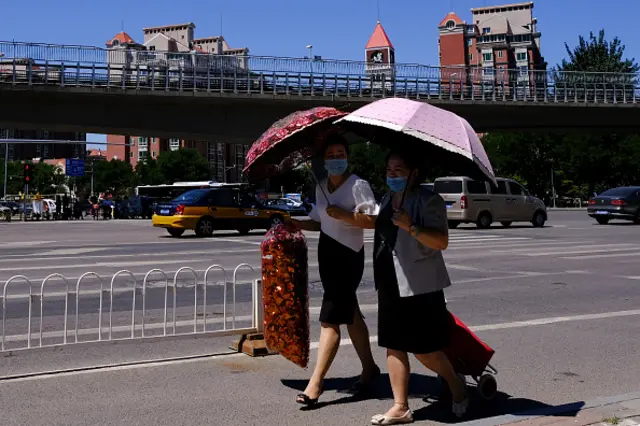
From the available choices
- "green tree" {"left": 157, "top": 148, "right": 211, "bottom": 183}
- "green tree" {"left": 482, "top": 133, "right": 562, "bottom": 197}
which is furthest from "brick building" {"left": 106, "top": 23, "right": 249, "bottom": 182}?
"green tree" {"left": 482, "top": 133, "right": 562, "bottom": 197}

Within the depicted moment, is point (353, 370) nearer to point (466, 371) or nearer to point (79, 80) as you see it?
point (466, 371)

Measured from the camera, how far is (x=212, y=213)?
23719 mm

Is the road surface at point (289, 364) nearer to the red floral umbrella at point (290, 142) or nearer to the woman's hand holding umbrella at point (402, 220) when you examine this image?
the woman's hand holding umbrella at point (402, 220)

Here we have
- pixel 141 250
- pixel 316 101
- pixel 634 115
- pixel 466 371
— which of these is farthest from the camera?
pixel 634 115

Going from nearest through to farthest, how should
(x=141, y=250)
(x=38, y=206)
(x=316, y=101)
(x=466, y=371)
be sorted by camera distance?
(x=466, y=371) → (x=141, y=250) → (x=316, y=101) → (x=38, y=206)

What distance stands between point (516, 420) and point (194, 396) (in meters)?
2.21

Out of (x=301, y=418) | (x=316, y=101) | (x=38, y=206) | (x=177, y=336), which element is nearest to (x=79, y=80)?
(x=316, y=101)

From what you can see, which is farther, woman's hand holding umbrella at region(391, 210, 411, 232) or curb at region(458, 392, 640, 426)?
curb at region(458, 392, 640, 426)

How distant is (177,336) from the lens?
6.52 metres

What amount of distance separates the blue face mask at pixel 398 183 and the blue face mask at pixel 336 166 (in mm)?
532

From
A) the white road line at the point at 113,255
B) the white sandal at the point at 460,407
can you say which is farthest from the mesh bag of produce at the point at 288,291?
the white road line at the point at 113,255

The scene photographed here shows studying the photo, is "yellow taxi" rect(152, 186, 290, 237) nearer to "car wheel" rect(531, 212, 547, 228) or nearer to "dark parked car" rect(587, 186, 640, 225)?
"car wheel" rect(531, 212, 547, 228)

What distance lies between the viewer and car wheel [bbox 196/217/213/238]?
23484mm

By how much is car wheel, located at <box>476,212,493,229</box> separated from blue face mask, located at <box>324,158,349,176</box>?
2219 cm
